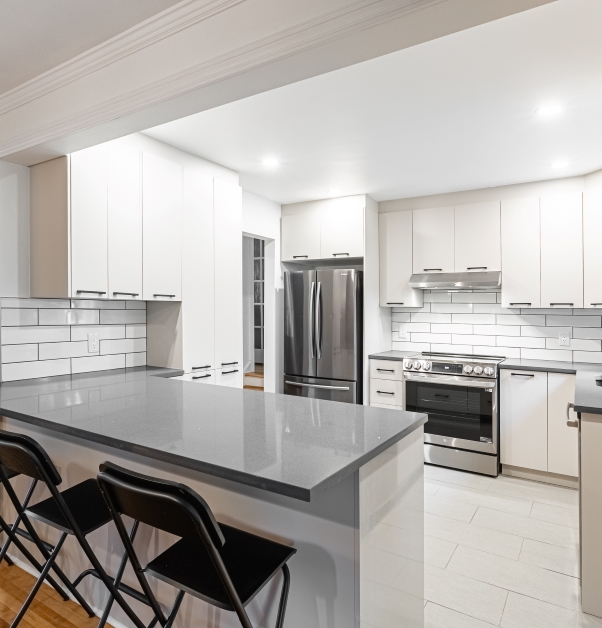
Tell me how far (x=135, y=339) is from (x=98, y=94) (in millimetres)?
1705

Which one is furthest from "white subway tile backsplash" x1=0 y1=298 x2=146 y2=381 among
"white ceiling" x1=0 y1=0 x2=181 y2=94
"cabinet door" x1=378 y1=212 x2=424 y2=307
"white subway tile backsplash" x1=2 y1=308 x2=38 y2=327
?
"cabinet door" x1=378 y1=212 x2=424 y2=307

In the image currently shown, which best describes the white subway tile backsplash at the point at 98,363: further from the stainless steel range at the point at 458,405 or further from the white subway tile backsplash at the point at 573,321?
the white subway tile backsplash at the point at 573,321

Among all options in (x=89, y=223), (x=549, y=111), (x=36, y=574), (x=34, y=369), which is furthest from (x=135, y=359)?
(x=549, y=111)

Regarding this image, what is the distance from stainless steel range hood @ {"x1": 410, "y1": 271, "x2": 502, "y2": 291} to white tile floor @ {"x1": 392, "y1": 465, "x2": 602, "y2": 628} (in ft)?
5.40

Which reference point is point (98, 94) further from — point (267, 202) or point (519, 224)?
point (519, 224)

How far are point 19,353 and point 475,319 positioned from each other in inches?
149

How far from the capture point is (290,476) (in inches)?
44.6

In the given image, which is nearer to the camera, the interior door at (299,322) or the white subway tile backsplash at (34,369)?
the white subway tile backsplash at (34,369)

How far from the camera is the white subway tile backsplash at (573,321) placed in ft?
12.6

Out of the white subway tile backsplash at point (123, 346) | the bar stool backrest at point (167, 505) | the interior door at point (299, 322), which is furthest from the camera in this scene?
the interior door at point (299, 322)

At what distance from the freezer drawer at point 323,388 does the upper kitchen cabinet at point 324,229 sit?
123cm

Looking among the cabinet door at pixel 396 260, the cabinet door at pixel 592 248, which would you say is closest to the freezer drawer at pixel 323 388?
the cabinet door at pixel 396 260

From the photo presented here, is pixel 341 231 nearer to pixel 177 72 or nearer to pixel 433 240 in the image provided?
pixel 433 240

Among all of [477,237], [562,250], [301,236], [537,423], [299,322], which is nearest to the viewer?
[537,423]
